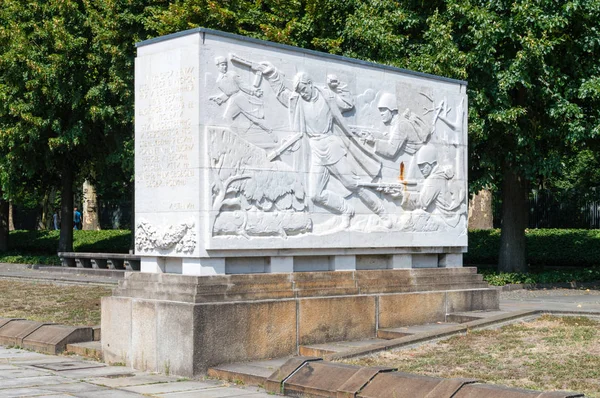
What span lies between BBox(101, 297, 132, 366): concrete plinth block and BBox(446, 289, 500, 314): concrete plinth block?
16.7 feet

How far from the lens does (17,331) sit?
14.1m

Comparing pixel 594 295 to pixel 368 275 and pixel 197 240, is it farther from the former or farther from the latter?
pixel 197 240

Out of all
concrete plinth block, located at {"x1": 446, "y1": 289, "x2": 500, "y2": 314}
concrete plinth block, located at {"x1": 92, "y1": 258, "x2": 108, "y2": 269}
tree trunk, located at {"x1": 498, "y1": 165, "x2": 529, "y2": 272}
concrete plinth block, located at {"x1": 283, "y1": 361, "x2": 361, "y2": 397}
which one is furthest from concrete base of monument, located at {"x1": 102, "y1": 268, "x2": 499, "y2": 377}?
concrete plinth block, located at {"x1": 92, "y1": 258, "x2": 108, "y2": 269}

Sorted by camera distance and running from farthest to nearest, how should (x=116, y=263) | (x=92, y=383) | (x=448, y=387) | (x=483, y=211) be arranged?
(x=483, y=211)
(x=116, y=263)
(x=92, y=383)
(x=448, y=387)

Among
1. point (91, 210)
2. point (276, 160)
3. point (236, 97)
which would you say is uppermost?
point (236, 97)

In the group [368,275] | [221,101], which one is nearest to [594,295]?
[368,275]

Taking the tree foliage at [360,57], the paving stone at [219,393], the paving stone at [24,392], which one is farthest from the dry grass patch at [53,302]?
the tree foliage at [360,57]

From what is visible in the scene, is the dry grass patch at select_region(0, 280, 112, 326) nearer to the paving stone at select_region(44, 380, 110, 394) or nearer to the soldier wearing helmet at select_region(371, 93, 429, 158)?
the paving stone at select_region(44, 380, 110, 394)

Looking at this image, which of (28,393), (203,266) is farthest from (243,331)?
(28,393)

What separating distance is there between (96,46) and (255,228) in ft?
59.1

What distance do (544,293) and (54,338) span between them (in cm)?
1179

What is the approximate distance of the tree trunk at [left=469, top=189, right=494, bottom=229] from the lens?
31.8 m

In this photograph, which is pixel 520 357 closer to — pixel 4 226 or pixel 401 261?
pixel 401 261

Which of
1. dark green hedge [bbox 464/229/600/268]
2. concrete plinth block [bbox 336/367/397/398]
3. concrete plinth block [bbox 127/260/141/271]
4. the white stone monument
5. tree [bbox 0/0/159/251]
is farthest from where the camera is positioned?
tree [bbox 0/0/159/251]
